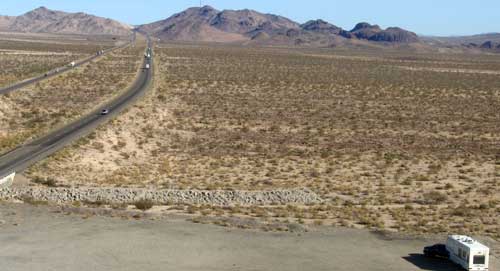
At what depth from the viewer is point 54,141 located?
4712 centimetres

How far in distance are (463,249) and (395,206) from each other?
952 centimetres

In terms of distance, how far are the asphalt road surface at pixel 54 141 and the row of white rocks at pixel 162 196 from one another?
14.7 ft

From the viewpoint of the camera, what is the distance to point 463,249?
78.6ft

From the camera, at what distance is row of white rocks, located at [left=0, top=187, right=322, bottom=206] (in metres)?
33.4

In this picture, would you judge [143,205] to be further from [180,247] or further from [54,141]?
[54,141]

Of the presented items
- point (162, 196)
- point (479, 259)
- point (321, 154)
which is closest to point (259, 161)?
point (321, 154)

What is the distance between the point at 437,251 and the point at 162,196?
1434 cm

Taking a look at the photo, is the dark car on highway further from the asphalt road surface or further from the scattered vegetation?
the asphalt road surface

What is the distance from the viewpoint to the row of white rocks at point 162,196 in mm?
33375

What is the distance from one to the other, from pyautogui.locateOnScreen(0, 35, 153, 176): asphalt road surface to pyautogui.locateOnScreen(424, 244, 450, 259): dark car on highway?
22.6 metres

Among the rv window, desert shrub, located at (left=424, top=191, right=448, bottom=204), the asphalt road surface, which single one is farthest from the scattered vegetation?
the rv window

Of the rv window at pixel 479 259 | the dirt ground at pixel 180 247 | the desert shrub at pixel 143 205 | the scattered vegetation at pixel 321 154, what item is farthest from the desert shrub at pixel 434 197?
the desert shrub at pixel 143 205

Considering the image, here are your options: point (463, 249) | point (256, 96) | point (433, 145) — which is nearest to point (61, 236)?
point (463, 249)

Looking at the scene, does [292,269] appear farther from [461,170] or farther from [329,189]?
[461,170]
